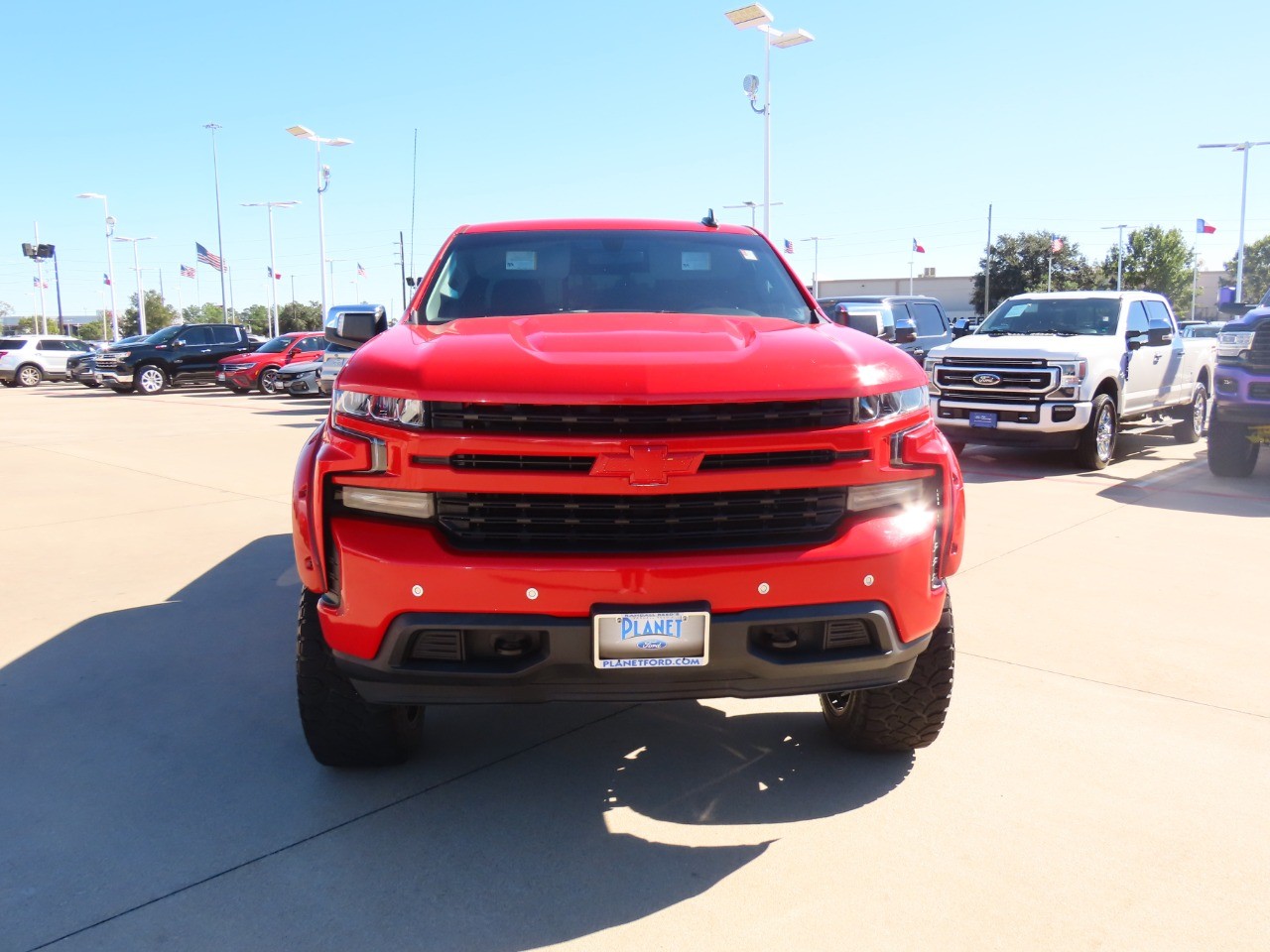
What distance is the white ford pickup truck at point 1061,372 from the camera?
1002cm

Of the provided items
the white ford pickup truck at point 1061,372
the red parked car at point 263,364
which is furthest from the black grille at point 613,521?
the red parked car at point 263,364

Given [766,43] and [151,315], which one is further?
[151,315]

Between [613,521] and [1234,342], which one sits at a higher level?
[1234,342]

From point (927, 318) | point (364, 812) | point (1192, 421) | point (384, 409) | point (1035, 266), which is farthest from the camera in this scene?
point (1035, 266)

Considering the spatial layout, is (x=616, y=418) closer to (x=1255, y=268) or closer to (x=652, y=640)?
(x=652, y=640)

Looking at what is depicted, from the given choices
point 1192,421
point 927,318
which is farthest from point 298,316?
point 1192,421

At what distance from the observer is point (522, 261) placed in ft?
13.5

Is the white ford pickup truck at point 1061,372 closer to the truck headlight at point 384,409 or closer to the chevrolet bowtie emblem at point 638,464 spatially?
the chevrolet bowtie emblem at point 638,464

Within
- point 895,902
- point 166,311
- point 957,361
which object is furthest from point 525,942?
point 166,311

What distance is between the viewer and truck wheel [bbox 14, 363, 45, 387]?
31594mm

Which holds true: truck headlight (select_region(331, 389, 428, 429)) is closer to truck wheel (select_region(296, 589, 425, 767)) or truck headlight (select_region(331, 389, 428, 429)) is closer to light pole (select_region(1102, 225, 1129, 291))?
truck wheel (select_region(296, 589, 425, 767))

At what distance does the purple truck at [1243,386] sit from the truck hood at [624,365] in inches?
290

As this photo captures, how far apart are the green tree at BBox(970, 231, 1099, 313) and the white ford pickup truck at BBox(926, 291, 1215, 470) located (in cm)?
6156

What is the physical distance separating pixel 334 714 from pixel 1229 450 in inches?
365
